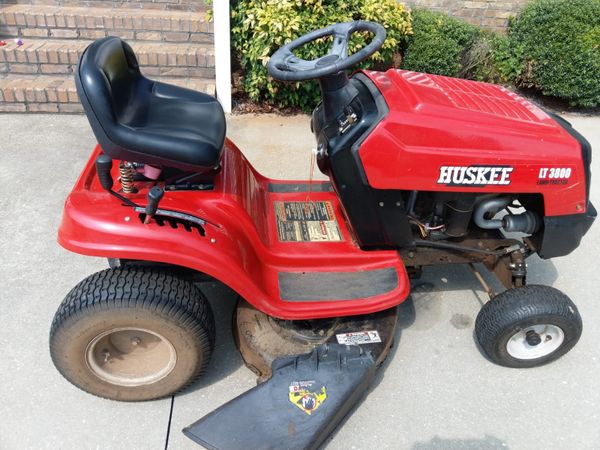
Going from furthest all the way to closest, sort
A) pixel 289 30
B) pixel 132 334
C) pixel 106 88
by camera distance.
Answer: pixel 289 30 < pixel 132 334 < pixel 106 88

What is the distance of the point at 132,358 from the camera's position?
2137mm

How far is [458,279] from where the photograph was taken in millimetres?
2918

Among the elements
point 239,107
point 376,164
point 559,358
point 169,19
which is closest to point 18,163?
point 239,107

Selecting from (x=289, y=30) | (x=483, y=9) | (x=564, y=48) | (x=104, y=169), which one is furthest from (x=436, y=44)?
(x=104, y=169)

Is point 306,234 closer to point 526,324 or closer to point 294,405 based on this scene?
point 294,405

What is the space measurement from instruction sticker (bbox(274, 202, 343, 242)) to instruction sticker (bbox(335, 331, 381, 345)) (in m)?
0.49

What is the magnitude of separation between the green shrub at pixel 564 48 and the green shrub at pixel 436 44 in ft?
2.17

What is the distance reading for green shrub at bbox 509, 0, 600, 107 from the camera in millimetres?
4980

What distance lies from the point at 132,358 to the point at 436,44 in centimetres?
417

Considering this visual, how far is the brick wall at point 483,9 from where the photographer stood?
18.4 ft

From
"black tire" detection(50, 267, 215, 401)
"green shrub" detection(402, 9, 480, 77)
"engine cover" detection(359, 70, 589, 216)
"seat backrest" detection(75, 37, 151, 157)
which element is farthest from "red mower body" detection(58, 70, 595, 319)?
"green shrub" detection(402, 9, 480, 77)

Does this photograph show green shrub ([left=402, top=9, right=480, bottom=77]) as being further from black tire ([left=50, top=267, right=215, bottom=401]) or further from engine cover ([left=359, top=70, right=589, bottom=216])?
black tire ([left=50, top=267, right=215, bottom=401])

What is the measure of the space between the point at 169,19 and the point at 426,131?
407cm

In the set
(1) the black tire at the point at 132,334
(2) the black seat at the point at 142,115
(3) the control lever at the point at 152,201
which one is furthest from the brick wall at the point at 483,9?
(1) the black tire at the point at 132,334
